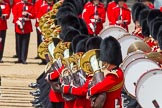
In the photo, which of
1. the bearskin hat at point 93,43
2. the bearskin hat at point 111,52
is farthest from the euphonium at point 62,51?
the bearskin hat at point 111,52

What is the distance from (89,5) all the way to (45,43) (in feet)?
24.0

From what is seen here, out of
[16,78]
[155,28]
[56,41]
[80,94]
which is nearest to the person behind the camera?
[80,94]

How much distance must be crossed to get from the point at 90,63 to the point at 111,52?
0.47 metres

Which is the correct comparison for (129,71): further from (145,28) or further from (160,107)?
(145,28)

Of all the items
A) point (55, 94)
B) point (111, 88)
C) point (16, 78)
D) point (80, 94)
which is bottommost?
point (16, 78)

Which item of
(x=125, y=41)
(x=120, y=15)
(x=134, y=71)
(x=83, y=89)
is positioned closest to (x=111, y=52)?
(x=83, y=89)

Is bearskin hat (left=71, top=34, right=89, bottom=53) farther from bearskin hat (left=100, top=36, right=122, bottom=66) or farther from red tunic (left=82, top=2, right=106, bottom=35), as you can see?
red tunic (left=82, top=2, right=106, bottom=35)

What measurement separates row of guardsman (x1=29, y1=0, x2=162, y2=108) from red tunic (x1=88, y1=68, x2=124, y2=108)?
0.05 m

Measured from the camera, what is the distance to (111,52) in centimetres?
857

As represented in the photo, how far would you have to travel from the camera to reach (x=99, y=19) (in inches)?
763

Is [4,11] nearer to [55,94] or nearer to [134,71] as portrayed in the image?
[55,94]

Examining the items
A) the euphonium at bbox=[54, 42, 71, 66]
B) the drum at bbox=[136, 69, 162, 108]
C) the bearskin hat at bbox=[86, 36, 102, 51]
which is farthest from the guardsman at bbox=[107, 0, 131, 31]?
the drum at bbox=[136, 69, 162, 108]

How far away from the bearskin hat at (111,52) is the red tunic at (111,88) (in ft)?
0.37

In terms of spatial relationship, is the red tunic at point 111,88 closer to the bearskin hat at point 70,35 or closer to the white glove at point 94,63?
the white glove at point 94,63
